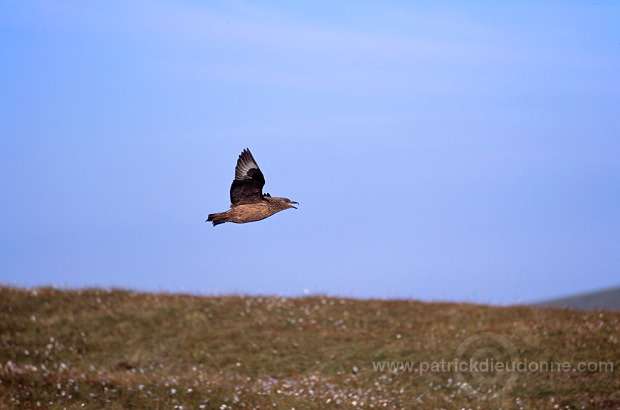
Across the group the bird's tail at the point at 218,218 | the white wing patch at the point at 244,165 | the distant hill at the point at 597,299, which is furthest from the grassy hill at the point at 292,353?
the distant hill at the point at 597,299

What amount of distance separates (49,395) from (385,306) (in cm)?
1358

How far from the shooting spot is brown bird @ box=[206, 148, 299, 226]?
859 centimetres

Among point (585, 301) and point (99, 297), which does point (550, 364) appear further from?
point (585, 301)

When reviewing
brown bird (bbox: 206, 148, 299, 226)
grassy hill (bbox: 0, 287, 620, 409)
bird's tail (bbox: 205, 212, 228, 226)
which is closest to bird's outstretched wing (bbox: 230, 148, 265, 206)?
brown bird (bbox: 206, 148, 299, 226)

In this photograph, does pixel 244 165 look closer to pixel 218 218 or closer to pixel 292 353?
pixel 218 218

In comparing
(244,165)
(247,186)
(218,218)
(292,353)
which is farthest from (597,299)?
(218,218)

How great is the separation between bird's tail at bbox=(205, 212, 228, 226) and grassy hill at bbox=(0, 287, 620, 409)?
31.7 ft

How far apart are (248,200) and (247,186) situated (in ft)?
0.73

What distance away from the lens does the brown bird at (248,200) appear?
338 inches

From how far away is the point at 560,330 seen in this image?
2294cm

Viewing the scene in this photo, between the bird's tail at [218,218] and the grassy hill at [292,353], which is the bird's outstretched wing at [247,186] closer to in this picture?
the bird's tail at [218,218]

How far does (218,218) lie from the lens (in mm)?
8586

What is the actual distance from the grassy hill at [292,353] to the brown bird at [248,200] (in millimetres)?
9325

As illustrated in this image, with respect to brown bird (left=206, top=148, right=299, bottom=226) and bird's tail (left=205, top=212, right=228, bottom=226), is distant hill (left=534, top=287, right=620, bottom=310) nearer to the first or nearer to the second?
brown bird (left=206, top=148, right=299, bottom=226)
